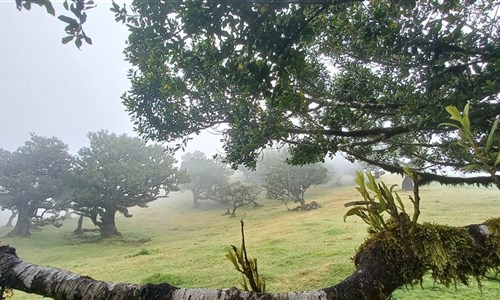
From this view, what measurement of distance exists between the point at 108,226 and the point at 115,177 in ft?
19.4

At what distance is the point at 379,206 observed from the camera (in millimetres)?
1795

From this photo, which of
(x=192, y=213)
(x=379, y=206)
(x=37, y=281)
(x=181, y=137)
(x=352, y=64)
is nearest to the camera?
(x=379, y=206)

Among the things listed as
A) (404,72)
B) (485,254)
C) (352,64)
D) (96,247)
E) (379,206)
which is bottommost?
(96,247)

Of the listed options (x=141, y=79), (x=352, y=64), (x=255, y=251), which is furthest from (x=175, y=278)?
(x=352, y=64)

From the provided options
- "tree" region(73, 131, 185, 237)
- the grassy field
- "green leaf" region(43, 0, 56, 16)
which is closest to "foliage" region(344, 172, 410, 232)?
the grassy field

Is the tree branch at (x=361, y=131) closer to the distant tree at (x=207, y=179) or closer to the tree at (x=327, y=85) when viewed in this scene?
the tree at (x=327, y=85)

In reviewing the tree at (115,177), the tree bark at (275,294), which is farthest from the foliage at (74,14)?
the tree at (115,177)

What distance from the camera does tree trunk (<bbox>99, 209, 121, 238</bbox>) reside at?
35428mm

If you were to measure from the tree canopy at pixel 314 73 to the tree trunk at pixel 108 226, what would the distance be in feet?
102

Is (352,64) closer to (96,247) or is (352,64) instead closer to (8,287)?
(8,287)

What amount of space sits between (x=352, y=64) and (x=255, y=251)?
12.0 m

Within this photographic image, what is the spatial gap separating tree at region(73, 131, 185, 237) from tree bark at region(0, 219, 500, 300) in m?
37.1

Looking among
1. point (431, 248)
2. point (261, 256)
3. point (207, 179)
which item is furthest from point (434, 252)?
point (207, 179)

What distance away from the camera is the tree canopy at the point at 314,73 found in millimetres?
3514
